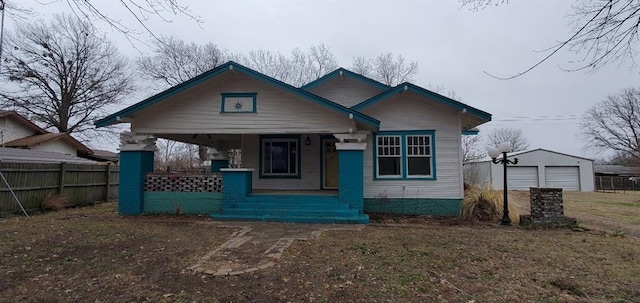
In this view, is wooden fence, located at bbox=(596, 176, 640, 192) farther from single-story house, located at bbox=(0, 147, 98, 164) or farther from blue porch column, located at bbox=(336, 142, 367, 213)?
single-story house, located at bbox=(0, 147, 98, 164)

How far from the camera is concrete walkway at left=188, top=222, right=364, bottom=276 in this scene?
16.9 feet

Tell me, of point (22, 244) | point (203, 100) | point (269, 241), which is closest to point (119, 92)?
point (203, 100)

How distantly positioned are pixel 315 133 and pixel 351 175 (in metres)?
1.60

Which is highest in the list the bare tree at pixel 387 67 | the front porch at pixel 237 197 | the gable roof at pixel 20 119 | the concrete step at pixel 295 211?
the bare tree at pixel 387 67

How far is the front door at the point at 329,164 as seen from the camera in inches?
485

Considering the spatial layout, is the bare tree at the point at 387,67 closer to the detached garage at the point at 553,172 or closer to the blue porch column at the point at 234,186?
the detached garage at the point at 553,172

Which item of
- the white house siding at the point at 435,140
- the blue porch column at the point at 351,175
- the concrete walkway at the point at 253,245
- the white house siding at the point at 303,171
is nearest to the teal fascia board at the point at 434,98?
the white house siding at the point at 435,140

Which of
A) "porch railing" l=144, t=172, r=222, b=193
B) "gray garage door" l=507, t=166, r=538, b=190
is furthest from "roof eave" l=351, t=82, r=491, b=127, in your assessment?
"gray garage door" l=507, t=166, r=538, b=190

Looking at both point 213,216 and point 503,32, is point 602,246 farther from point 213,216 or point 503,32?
point 213,216

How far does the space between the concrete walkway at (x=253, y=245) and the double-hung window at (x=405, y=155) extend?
2922 mm

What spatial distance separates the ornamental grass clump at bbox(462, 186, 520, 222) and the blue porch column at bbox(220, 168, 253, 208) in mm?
6467

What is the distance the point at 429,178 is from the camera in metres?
10.8

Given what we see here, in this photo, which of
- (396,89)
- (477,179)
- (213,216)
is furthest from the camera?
(477,179)

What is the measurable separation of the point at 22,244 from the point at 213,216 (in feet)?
13.4
